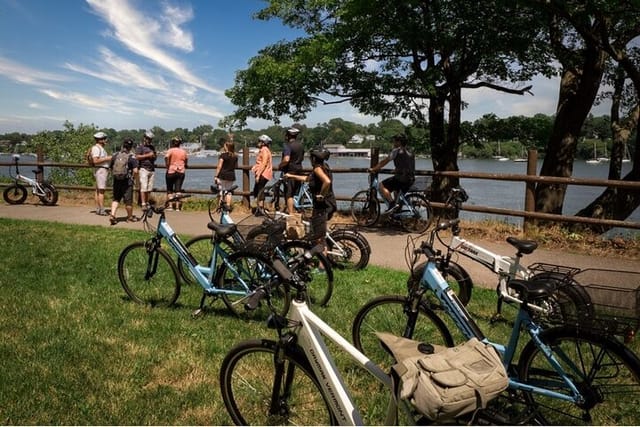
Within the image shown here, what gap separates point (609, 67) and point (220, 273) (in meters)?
12.9

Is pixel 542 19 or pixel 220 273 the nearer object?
pixel 220 273

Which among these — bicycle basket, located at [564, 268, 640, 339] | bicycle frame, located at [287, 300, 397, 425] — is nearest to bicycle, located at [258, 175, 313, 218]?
bicycle basket, located at [564, 268, 640, 339]

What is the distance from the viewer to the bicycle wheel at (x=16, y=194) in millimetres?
13859

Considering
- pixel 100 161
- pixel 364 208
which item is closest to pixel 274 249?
pixel 364 208

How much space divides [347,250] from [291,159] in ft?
12.3

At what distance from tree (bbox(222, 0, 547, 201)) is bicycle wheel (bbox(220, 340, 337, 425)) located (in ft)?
25.9

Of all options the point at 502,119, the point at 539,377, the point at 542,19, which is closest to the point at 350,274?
the point at 539,377

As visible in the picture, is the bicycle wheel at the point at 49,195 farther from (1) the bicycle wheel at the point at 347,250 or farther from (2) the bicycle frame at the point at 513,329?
(2) the bicycle frame at the point at 513,329

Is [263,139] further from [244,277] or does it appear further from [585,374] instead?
[585,374]

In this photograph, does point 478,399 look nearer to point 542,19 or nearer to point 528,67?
point 542,19

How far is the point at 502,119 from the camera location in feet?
42.4

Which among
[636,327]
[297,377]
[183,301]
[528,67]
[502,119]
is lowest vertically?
[183,301]

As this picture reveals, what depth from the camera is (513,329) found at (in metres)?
3.08

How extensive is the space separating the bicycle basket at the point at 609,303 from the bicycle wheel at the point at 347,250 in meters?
3.21
